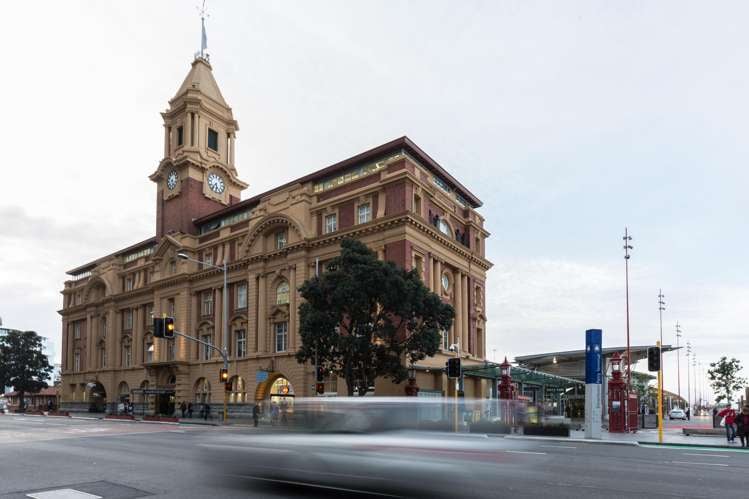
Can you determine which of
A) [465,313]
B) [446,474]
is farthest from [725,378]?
[446,474]

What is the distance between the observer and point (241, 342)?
171 feet

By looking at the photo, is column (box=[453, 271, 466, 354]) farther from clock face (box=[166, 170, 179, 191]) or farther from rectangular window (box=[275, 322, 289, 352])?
clock face (box=[166, 170, 179, 191])

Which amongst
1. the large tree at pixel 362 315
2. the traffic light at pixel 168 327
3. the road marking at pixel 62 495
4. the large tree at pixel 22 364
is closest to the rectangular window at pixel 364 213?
the large tree at pixel 362 315

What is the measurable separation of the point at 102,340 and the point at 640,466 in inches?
2607

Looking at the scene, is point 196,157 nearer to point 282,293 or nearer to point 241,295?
point 241,295

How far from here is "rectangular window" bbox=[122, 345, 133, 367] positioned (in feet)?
217

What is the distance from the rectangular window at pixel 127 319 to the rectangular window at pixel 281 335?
82.7 ft

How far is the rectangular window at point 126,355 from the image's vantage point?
66231 mm

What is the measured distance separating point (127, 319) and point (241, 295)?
21.2m

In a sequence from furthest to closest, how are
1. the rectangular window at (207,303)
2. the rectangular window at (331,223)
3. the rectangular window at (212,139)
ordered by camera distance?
the rectangular window at (212,139) < the rectangular window at (207,303) < the rectangular window at (331,223)

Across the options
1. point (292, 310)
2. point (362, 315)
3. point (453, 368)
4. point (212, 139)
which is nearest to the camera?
point (453, 368)

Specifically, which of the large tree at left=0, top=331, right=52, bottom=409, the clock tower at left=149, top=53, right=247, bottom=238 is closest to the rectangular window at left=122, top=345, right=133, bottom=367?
the clock tower at left=149, top=53, right=247, bottom=238

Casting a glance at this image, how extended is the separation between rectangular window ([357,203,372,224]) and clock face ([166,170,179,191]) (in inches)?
993

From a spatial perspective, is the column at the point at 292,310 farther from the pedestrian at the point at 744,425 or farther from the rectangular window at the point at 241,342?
the pedestrian at the point at 744,425
